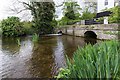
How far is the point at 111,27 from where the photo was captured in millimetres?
13055

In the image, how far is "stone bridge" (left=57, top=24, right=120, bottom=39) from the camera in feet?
39.9

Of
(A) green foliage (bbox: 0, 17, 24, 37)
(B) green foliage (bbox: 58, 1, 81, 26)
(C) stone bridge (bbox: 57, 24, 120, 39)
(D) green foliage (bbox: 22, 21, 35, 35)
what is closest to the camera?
(C) stone bridge (bbox: 57, 24, 120, 39)

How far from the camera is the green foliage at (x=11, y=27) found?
21178 mm

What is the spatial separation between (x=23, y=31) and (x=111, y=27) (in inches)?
488

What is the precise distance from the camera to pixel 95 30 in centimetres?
1547

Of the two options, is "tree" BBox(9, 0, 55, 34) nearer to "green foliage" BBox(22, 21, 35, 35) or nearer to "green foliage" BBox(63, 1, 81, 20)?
"green foliage" BBox(22, 21, 35, 35)

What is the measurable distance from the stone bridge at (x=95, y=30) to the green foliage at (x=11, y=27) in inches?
212

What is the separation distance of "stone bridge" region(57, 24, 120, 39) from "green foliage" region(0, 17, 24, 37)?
5.38 metres

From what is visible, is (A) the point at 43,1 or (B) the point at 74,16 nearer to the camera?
(A) the point at 43,1

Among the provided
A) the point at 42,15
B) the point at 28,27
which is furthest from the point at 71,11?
the point at 28,27

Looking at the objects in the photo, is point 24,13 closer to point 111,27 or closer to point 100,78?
point 111,27

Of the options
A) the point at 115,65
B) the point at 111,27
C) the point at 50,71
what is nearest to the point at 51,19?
the point at 111,27

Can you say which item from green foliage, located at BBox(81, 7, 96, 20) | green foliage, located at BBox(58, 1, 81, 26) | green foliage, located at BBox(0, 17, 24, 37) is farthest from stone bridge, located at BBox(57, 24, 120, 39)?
green foliage, located at BBox(0, 17, 24, 37)

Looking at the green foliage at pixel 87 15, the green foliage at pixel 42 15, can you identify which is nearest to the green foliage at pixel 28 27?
the green foliage at pixel 42 15
